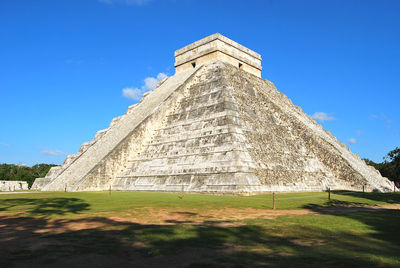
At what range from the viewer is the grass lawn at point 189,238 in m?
4.80

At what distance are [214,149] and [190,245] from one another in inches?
445

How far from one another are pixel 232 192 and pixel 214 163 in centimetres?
216

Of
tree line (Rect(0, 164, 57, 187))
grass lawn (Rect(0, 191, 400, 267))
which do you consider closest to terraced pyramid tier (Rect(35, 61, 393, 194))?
grass lawn (Rect(0, 191, 400, 267))

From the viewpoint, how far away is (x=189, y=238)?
636cm

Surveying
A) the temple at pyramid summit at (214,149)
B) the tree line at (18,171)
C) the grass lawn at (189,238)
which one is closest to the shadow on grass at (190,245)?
the grass lawn at (189,238)

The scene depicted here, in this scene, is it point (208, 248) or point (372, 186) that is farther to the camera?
point (372, 186)

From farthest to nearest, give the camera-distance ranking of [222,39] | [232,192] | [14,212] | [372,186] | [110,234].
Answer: [222,39] → [372,186] → [232,192] → [14,212] → [110,234]

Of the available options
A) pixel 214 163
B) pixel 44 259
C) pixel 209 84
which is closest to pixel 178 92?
pixel 209 84

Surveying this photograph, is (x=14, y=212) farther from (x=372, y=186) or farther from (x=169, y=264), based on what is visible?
(x=372, y=186)

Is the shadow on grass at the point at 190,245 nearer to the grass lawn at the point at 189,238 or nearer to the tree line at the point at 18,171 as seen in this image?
the grass lawn at the point at 189,238

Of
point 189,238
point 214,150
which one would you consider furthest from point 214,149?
point 189,238

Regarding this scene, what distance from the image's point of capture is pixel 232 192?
14.7 meters

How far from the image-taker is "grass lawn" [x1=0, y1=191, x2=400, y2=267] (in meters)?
4.80

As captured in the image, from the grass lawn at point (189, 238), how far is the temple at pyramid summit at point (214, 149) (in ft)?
17.7
